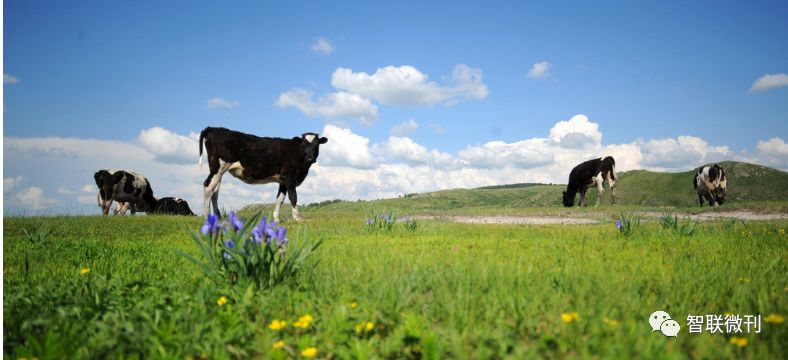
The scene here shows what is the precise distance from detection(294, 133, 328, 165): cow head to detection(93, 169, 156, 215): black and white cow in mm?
11967

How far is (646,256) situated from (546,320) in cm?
353

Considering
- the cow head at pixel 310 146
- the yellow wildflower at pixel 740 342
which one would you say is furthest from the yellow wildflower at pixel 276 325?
the cow head at pixel 310 146

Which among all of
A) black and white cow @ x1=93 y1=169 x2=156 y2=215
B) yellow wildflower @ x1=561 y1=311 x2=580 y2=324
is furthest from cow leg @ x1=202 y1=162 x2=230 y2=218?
yellow wildflower @ x1=561 y1=311 x2=580 y2=324

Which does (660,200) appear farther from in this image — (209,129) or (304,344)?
(304,344)

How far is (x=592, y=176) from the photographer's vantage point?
31.6 m

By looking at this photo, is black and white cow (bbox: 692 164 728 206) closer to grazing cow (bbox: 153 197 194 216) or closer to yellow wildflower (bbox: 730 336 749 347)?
yellow wildflower (bbox: 730 336 749 347)

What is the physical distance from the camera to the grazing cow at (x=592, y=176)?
30922 millimetres

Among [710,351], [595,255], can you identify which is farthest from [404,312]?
[595,255]

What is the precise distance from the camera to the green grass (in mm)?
3012

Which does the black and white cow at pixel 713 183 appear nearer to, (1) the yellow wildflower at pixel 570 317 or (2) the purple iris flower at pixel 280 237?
(1) the yellow wildflower at pixel 570 317

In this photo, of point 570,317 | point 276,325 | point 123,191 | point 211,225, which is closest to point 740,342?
point 570,317

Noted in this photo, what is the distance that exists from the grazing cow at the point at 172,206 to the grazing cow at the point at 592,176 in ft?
84.6

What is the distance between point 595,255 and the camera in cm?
620

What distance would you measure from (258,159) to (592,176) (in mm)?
24262
